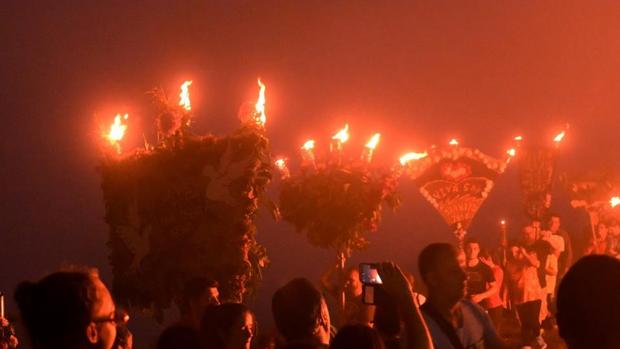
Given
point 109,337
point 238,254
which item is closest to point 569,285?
point 109,337

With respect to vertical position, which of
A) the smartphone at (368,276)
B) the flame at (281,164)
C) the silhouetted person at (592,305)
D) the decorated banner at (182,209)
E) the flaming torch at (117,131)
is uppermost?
the flaming torch at (117,131)

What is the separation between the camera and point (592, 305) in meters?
3.25

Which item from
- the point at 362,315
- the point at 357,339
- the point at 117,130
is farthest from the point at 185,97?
the point at 357,339

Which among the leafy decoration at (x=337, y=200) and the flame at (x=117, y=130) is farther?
the leafy decoration at (x=337, y=200)

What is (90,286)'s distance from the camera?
3498 mm

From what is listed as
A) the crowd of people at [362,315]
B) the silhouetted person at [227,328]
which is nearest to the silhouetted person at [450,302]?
the crowd of people at [362,315]

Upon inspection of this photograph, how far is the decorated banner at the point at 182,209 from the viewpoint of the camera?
1166cm

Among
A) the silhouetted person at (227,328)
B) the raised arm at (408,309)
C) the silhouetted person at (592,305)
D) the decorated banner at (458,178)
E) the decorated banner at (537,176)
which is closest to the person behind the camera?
the silhouetted person at (592,305)

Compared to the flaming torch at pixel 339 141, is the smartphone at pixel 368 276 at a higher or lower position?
lower

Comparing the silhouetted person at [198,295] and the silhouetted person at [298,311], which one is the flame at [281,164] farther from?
the silhouetted person at [298,311]

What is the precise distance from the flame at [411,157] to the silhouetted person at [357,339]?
34.1ft

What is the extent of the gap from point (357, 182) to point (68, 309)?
35.9ft

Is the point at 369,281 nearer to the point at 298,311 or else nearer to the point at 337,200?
the point at 298,311

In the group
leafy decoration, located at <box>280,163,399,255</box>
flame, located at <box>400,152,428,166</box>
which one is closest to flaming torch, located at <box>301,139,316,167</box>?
leafy decoration, located at <box>280,163,399,255</box>
